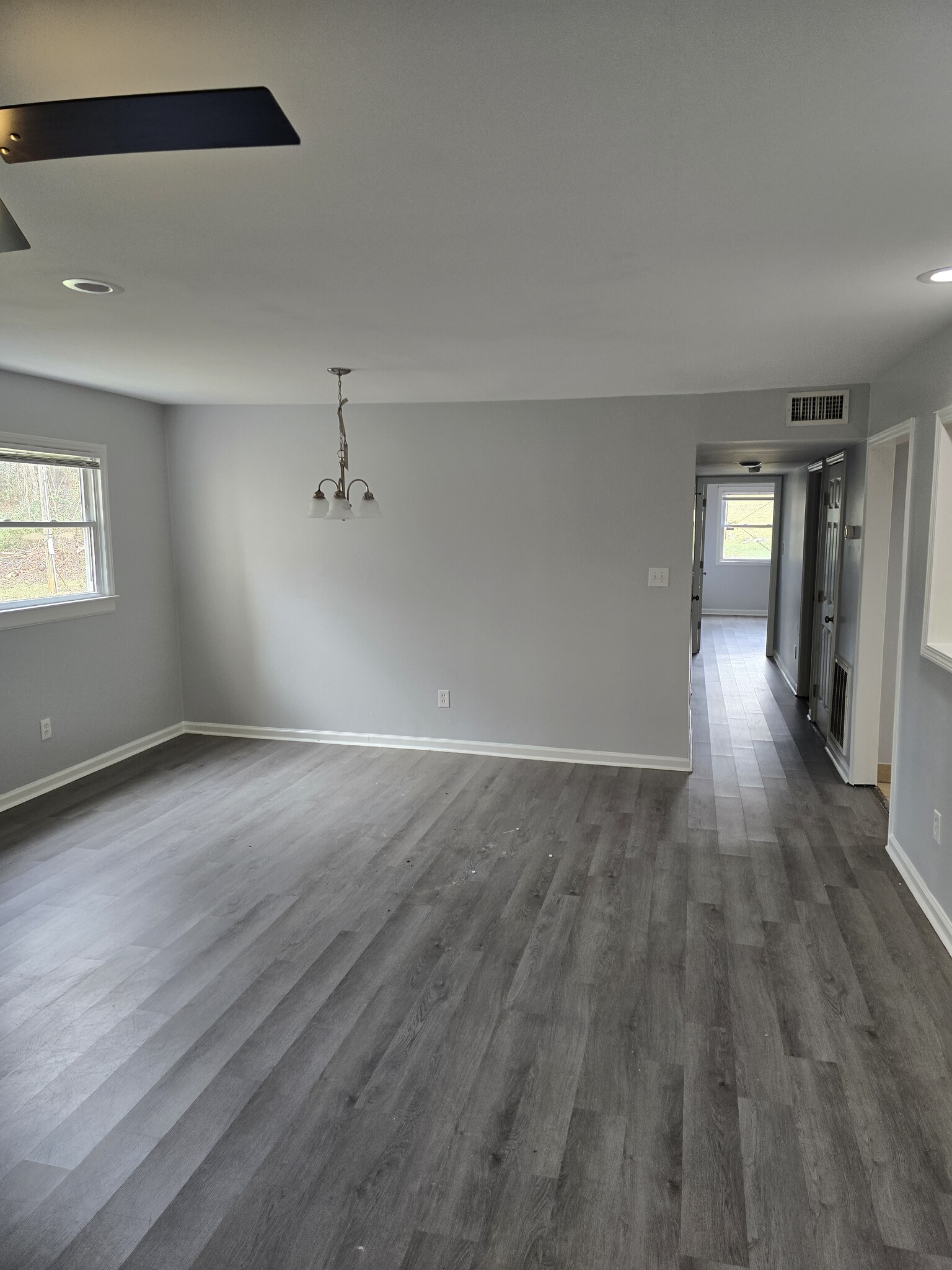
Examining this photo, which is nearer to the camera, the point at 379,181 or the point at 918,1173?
the point at 379,181

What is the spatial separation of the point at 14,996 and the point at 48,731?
229 cm

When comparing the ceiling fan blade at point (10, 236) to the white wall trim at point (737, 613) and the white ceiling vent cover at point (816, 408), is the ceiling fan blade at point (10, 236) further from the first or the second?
the white wall trim at point (737, 613)

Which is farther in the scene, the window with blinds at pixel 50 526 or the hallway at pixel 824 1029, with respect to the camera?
the window with blinds at pixel 50 526

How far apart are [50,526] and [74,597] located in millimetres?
459

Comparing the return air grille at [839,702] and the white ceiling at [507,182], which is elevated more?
the white ceiling at [507,182]

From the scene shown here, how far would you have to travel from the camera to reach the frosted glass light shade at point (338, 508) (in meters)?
4.21

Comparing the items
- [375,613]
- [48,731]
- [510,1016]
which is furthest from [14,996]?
[375,613]

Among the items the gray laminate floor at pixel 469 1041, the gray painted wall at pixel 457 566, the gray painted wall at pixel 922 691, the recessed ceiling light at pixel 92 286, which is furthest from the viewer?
the gray painted wall at pixel 457 566

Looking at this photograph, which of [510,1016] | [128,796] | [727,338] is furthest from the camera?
[128,796]

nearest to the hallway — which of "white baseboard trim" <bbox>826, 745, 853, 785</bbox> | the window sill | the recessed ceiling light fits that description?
"white baseboard trim" <bbox>826, 745, 853, 785</bbox>

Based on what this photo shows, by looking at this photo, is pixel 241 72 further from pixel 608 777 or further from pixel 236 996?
pixel 608 777

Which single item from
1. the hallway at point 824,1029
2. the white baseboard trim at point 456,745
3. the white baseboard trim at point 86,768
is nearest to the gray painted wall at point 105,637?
the white baseboard trim at point 86,768

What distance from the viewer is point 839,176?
1.73 m

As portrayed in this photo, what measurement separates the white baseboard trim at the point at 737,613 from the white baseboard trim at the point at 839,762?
7.19 metres
